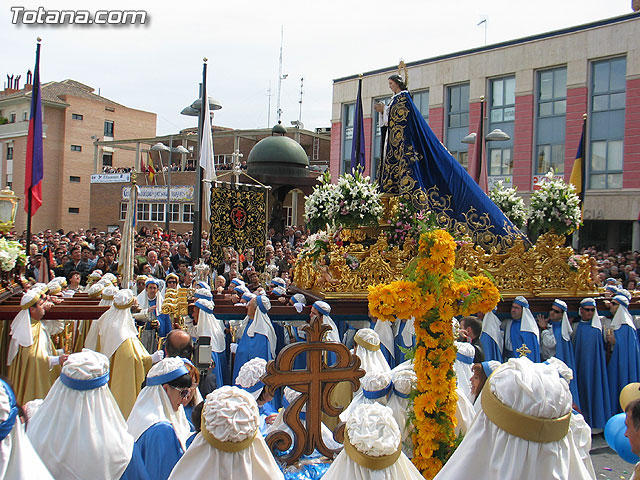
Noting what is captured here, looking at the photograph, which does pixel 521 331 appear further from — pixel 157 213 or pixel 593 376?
pixel 157 213

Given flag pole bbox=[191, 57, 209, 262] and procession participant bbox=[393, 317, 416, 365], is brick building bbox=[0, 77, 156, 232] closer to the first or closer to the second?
flag pole bbox=[191, 57, 209, 262]

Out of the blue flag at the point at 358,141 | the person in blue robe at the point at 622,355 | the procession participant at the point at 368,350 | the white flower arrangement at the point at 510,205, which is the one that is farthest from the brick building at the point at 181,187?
the procession participant at the point at 368,350

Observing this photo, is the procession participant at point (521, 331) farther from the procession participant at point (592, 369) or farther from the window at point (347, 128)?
the window at point (347, 128)

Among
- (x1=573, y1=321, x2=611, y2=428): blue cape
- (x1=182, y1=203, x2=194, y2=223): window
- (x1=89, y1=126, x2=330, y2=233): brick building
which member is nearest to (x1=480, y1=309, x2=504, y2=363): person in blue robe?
(x1=573, y1=321, x2=611, y2=428): blue cape

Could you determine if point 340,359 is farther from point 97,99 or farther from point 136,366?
point 97,99

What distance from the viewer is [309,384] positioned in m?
3.62

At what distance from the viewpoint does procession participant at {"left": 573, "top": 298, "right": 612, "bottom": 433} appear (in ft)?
27.6

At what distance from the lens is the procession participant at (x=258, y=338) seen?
7652 millimetres

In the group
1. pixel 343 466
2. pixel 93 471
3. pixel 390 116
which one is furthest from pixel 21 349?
pixel 390 116

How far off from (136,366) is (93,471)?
10.1ft

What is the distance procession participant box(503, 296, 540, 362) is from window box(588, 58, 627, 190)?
55.5ft

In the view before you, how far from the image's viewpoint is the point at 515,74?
25375 millimetres

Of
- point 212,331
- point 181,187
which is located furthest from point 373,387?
point 181,187

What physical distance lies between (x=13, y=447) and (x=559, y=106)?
2550 centimetres
